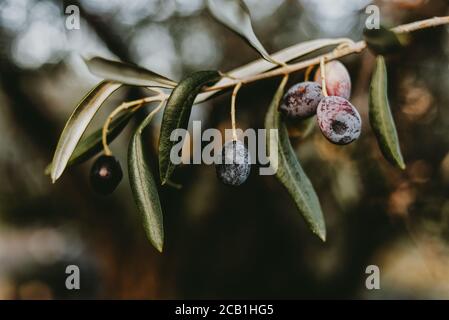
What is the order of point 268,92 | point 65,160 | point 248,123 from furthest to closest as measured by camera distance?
point 248,123 → point 268,92 → point 65,160

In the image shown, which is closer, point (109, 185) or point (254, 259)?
point (109, 185)

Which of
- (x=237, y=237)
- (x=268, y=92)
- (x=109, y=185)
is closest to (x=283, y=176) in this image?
(x=109, y=185)

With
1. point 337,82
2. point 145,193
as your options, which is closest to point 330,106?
point 337,82

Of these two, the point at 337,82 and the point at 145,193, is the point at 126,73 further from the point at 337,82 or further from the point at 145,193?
the point at 337,82

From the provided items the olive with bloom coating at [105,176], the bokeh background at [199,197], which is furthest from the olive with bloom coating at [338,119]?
the bokeh background at [199,197]

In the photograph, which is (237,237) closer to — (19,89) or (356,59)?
(356,59)

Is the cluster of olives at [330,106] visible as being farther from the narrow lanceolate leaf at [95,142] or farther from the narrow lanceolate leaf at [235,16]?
the narrow lanceolate leaf at [95,142]
